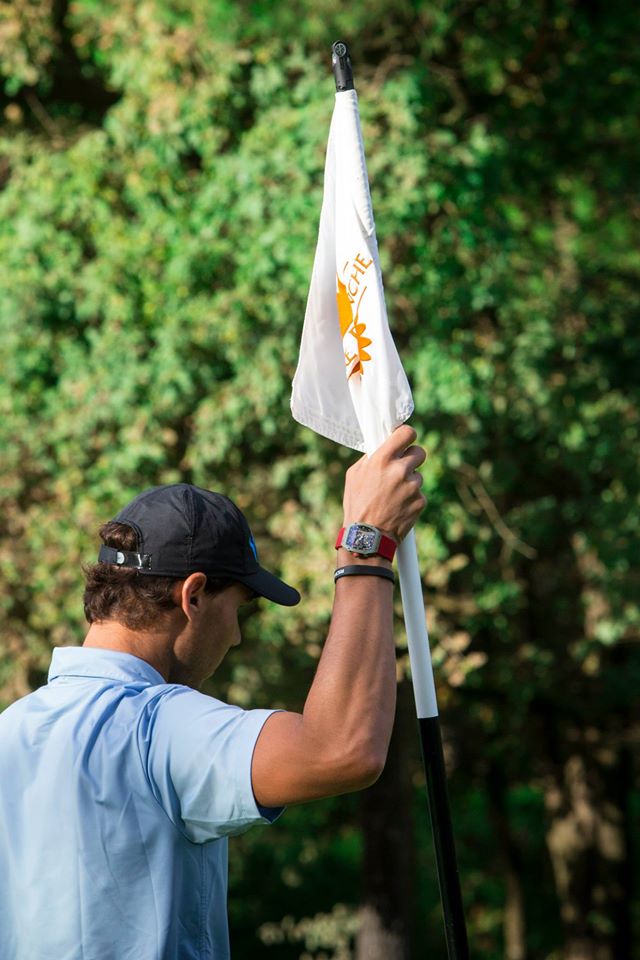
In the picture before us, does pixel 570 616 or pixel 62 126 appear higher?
pixel 62 126

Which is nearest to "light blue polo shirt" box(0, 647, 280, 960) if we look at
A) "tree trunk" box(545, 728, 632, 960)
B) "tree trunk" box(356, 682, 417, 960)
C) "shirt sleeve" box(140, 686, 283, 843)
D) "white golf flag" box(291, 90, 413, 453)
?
"shirt sleeve" box(140, 686, 283, 843)

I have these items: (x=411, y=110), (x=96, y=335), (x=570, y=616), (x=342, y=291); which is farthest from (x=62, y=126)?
(x=342, y=291)

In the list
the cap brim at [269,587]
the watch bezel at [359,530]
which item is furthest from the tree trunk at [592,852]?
the watch bezel at [359,530]

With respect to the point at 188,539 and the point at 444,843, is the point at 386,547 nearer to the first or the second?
the point at 188,539

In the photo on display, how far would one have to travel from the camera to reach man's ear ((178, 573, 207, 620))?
2146 millimetres

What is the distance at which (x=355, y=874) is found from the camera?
15.1 meters

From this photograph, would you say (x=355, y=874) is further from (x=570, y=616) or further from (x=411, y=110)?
(x=411, y=110)

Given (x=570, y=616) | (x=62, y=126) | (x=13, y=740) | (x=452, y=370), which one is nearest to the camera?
(x=13, y=740)

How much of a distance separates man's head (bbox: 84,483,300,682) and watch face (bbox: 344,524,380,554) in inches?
12.8

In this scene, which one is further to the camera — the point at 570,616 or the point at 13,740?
the point at 570,616

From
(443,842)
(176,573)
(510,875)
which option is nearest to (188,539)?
(176,573)

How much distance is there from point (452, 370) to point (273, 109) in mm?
1954

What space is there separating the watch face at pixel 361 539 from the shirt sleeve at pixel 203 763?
0.27m

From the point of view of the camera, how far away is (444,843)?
231 cm
